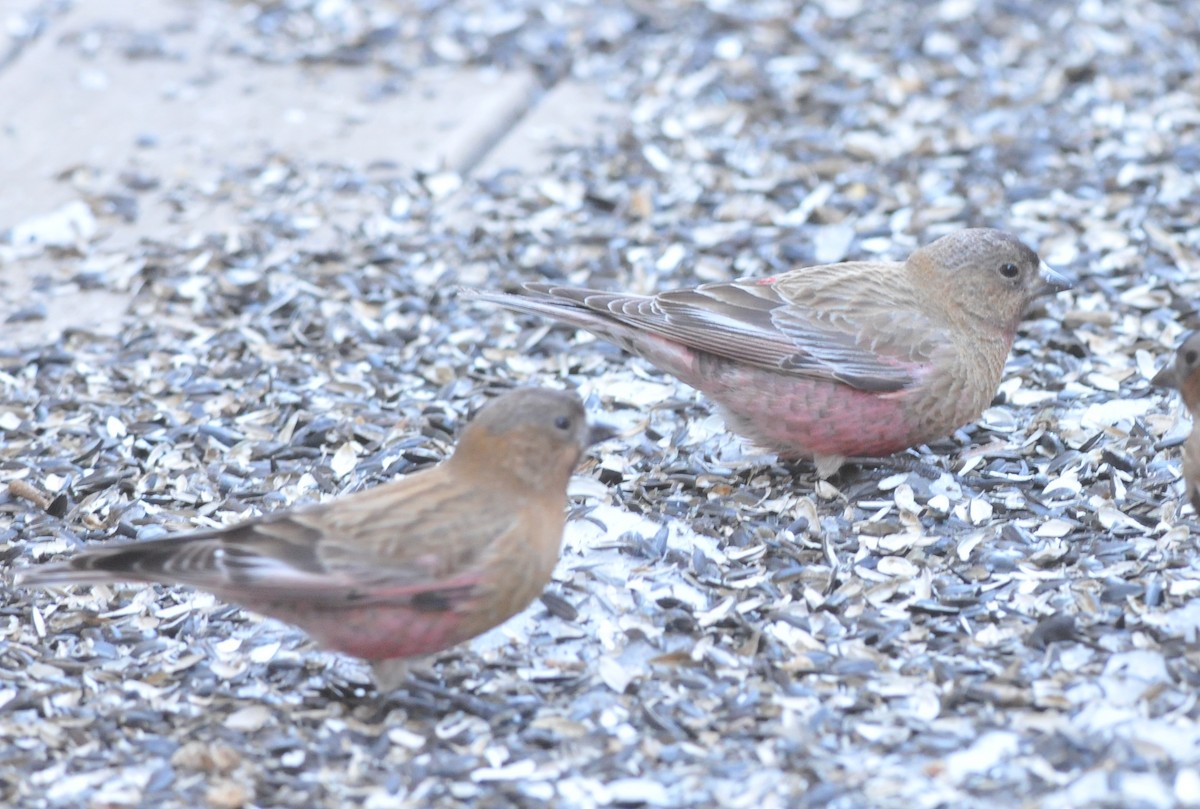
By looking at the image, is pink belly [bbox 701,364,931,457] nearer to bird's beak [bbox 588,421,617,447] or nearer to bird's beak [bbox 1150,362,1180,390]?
bird's beak [bbox 1150,362,1180,390]

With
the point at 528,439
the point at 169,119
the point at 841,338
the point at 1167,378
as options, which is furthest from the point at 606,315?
the point at 169,119

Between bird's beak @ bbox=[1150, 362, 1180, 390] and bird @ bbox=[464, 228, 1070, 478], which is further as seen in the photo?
bird @ bbox=[464, 228, 1070, 478]

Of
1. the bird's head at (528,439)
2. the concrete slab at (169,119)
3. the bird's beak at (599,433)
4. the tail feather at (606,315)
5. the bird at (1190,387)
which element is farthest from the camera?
the concrete slab at (169,119)

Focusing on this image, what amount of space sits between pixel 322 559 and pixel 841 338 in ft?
7.40

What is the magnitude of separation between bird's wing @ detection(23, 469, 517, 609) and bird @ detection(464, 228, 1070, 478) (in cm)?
155

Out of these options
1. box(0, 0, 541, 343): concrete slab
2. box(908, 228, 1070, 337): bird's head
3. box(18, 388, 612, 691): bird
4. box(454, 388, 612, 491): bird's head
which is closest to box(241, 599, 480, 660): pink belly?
box(18, 388, 612, 691): bird

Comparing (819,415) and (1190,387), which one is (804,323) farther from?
(1190,387)

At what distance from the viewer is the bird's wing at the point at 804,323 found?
5730mm

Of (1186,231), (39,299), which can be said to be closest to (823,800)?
(1186,231)

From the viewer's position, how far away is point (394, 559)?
436 centimetres

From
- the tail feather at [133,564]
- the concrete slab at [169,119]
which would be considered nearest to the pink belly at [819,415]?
the tail feather at [133,564]

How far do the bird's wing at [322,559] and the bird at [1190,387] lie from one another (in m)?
2.16

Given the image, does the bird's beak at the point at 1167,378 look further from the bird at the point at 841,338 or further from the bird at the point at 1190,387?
the bird at the point at 841,338

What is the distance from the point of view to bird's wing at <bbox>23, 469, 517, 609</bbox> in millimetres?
4312
